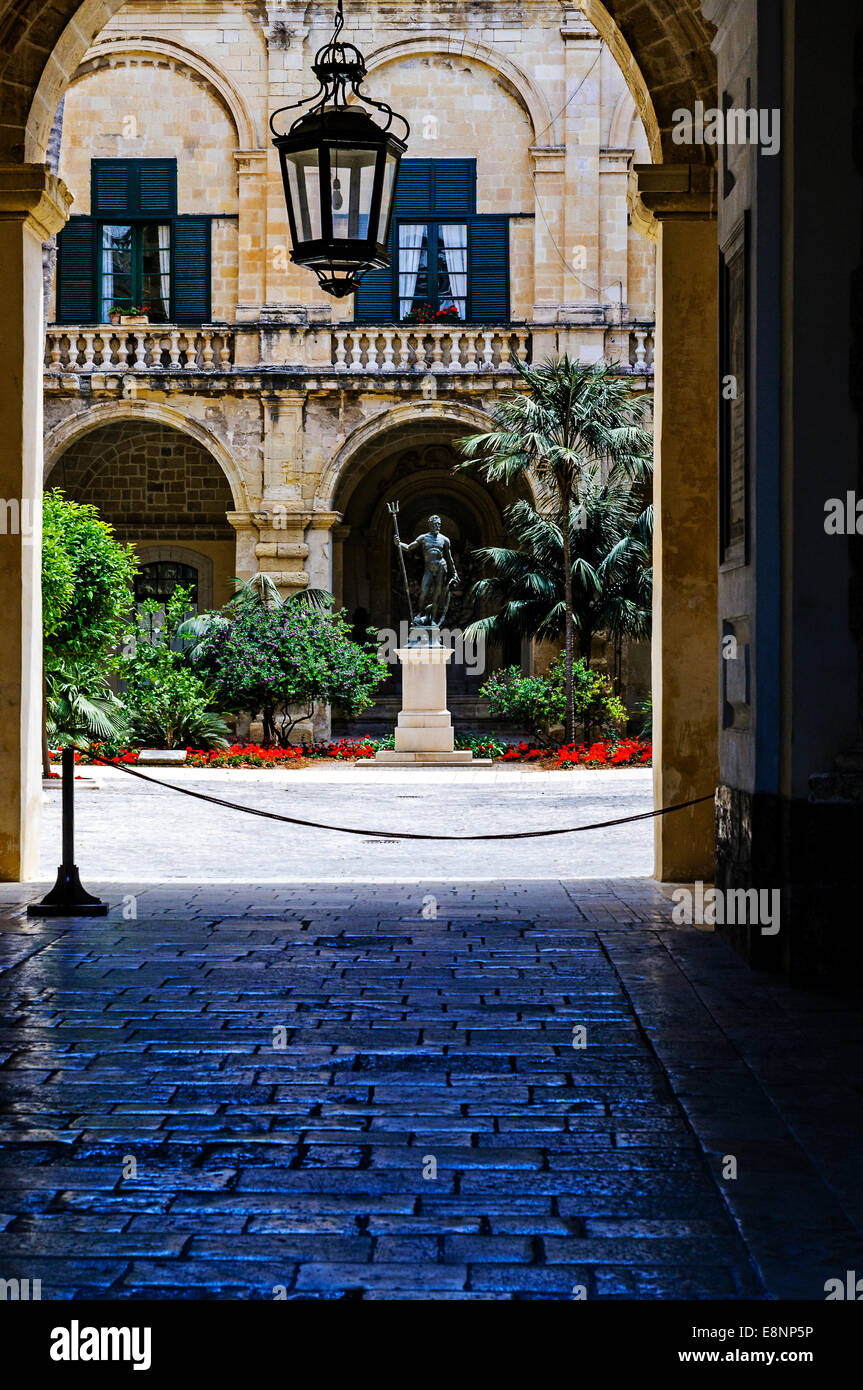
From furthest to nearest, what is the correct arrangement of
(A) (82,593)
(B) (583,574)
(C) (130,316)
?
1. (C) (130,316)
2. (B) (583,574)
3. (A) (82,593)

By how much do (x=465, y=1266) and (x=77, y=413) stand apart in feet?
73.7

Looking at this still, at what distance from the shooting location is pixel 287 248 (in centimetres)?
2380

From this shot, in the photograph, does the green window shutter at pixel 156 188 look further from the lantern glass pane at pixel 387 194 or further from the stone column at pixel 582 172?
the lantern glass pane at pixel 387 194

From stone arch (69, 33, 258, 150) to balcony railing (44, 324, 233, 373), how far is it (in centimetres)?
317

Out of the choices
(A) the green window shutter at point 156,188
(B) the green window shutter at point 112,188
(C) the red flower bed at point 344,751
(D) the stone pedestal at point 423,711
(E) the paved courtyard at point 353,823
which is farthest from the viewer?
(B) the green window shutter at point 112,188

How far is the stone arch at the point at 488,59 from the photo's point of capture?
23.9m

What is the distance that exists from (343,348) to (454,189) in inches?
129

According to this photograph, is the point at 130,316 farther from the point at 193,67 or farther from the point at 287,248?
the point at 193,67

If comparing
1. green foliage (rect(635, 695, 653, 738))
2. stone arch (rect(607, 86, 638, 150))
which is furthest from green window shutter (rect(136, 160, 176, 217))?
green foliage (rect(635, 695, 653, 738))

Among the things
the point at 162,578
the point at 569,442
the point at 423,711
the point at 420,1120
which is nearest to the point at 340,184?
the point at 420,1120

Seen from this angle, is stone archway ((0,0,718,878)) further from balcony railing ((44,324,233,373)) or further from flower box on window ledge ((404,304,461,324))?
flower box on window ledge ((404,304,461,324))

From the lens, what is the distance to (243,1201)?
3.20 m

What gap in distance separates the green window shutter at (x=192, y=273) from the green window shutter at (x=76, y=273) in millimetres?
1420

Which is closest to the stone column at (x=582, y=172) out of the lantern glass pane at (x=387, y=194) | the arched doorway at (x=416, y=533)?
the arched doorway at (x=416, y=533)
